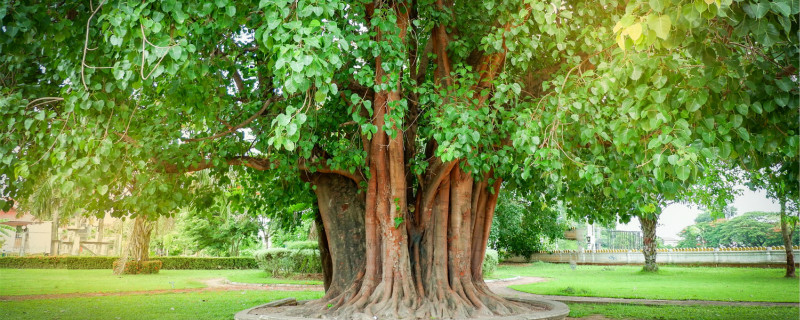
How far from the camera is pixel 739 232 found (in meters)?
38.6

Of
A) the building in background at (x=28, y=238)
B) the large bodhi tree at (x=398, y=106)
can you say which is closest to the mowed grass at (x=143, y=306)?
the large bodhi tree at (x=398, y=106)

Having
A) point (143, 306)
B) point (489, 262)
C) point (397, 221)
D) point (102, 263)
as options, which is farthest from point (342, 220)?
point (102, 263)

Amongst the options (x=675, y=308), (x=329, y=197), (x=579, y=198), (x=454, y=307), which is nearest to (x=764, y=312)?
(x=675, y=308)

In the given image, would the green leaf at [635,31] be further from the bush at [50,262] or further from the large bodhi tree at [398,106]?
the bush at [50,262]

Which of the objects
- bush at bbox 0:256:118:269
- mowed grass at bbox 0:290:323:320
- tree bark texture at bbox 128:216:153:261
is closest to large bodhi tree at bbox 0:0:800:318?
mowed grass at bbox 0:290:323:320

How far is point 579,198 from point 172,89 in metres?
6.98

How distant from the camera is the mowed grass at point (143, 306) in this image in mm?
9516

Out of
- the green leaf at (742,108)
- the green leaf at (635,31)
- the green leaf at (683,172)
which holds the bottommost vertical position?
the green leaf at (683,172)

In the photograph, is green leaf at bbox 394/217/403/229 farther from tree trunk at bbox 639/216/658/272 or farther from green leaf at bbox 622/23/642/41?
tree trunk at bbox 639/216/658/272

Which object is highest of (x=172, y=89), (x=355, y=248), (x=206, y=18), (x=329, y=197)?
(x=206, y=18)

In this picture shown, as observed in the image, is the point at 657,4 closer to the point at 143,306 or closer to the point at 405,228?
the point at 405,228

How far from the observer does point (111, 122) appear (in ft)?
17.9

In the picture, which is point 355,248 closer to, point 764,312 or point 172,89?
point 172,89

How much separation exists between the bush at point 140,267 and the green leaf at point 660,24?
2261 cm
